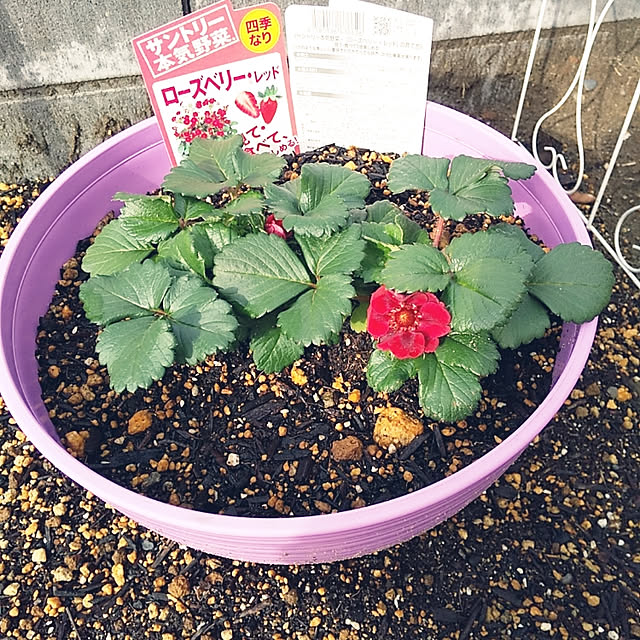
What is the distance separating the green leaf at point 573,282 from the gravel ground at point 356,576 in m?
0.46

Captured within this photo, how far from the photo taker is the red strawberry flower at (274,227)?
3.60ft

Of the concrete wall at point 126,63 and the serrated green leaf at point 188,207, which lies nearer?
the serrated green leaf at point 188,207

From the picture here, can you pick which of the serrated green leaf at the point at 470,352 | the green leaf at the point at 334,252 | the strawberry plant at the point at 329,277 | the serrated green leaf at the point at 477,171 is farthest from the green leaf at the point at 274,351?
the serrated green leaf at the point at 477,171

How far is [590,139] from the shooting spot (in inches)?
72.9

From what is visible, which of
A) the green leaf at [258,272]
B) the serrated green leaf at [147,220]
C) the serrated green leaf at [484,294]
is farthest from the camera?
the serrated green leaf at [147,220]

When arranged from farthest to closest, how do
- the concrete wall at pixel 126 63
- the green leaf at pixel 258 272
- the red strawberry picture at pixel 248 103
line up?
the concrete wall at pixel 126 63
the red strawberry picture at pixel 248 103
the green leaf at pixel 258 272

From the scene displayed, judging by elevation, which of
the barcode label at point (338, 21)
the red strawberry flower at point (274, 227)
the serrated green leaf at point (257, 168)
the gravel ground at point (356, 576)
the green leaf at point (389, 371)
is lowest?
the gravel ground at point (356, 576)

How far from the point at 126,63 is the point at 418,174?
84 cm

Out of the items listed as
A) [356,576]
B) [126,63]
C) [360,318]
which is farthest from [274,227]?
[126,63]

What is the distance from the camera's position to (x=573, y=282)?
1.01m

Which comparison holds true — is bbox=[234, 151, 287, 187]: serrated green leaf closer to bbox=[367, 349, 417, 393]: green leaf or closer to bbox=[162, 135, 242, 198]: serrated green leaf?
bbox=[162, 135, 242, 198]: serrated green leaf

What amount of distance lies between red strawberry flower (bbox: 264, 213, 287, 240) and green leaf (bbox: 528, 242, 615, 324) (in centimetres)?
38

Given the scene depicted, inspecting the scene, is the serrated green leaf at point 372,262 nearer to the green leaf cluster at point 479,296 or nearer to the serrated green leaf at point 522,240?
the green leaf cluster at point 479,296

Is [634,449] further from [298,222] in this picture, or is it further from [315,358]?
[298,222]
